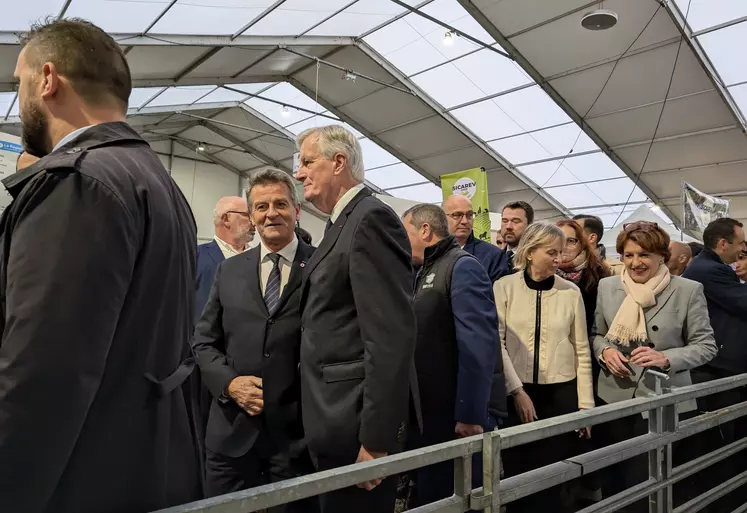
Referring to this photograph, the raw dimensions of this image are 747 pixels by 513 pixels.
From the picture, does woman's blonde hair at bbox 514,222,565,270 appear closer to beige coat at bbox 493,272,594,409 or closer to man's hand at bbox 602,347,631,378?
beige coat at bbox 493,272,594,409

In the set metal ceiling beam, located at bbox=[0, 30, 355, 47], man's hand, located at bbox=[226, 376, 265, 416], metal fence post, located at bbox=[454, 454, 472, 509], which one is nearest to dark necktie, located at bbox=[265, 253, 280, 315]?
man's hand, located at bbox=[226, 376, 265, 416]

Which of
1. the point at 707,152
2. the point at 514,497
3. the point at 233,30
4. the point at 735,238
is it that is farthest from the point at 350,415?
the point at 707,152

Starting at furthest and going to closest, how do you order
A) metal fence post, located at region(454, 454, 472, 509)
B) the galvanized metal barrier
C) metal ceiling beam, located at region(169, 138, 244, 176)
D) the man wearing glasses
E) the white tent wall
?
the white tent wall → metal ceiling beam, located at region(169, 138, 244, 176) → the man wearing glasses → metal fence post, located at region(454, 454, 472, 509) → the galvanized metal barrier

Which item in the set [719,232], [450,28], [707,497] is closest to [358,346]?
[707,497]

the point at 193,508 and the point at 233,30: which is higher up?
the point at 233,30

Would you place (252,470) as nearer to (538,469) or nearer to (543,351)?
(538,469)

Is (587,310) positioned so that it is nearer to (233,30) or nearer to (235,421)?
(235,421)

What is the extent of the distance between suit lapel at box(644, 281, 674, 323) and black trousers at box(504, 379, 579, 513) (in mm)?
394

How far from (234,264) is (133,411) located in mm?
1150

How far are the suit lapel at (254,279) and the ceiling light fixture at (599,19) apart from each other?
6.30 metres

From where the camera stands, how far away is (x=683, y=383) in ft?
6.93

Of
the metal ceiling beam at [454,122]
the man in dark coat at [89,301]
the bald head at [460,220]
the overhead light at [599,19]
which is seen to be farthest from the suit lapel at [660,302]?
the metal ceiling beam at [454,122]

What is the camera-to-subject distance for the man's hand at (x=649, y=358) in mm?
1969

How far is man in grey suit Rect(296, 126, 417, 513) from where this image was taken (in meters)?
1.33
